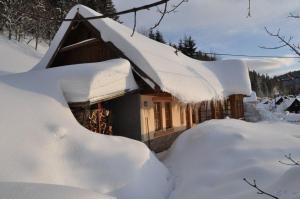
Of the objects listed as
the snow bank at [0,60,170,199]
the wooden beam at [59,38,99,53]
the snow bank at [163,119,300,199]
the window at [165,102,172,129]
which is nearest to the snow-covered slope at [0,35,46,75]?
the wooden beam at [59,38,99,53]

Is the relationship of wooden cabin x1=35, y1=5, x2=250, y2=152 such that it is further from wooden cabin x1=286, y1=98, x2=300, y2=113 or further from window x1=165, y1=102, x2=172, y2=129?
wooden cabin x1=286, y1=98, x2=300, y2=113

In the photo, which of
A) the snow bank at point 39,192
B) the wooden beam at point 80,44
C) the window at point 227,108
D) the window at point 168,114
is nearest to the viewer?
the snow bank at point 39,192

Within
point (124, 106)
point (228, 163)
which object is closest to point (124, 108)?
point (124, 106)

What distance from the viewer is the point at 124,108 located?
42.7 ft

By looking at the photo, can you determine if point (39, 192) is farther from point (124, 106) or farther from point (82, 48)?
point (82, 48)

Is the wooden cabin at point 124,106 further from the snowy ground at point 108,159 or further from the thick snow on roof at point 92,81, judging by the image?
the snowy ground at point 108,159

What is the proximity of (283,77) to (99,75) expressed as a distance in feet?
26.8

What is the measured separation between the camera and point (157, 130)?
46.3ft

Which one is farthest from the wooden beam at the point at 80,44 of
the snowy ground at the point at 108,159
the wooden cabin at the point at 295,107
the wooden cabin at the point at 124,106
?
the wooden cabin at the point at 295,107

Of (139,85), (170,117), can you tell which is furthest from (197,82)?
(139,85)

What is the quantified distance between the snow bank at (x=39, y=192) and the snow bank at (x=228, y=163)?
3333 millimetres

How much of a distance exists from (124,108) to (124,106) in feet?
0.22

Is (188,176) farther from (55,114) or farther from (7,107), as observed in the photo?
(7,107)

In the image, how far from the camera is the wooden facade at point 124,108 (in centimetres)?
1191
